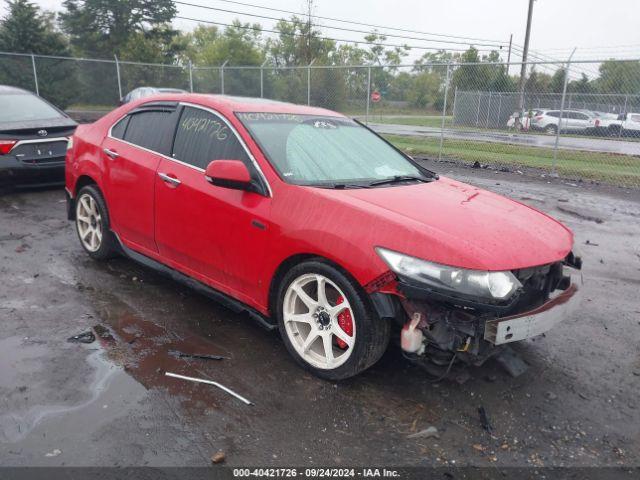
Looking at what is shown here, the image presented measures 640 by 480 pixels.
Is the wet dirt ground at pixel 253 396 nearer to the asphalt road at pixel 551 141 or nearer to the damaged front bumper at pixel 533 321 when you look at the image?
the damaged front bumper at pixel 533 321

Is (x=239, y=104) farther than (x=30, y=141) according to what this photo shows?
No

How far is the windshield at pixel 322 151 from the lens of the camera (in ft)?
11.9

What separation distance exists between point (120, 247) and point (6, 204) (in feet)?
13.0

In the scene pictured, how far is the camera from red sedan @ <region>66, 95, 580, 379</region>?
2.86 metres

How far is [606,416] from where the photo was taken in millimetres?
3049

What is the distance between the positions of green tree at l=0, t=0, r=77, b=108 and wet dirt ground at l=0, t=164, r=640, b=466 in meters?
18.6

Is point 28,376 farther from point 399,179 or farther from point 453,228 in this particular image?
point 399,179

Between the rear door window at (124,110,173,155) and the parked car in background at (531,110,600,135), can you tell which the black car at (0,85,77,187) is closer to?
the rear door window at (124,110,173,155)

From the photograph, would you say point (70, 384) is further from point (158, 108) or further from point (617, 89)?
point (617, 89)

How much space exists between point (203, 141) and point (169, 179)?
0.39 m

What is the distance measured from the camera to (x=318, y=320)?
3.27 metres

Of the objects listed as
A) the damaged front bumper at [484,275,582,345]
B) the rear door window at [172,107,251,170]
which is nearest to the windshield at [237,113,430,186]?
the rear door window at [172,107,251,170]

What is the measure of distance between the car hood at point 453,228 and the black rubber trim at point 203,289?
0.97m

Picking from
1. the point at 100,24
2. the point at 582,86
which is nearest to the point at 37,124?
the point at 582,86
